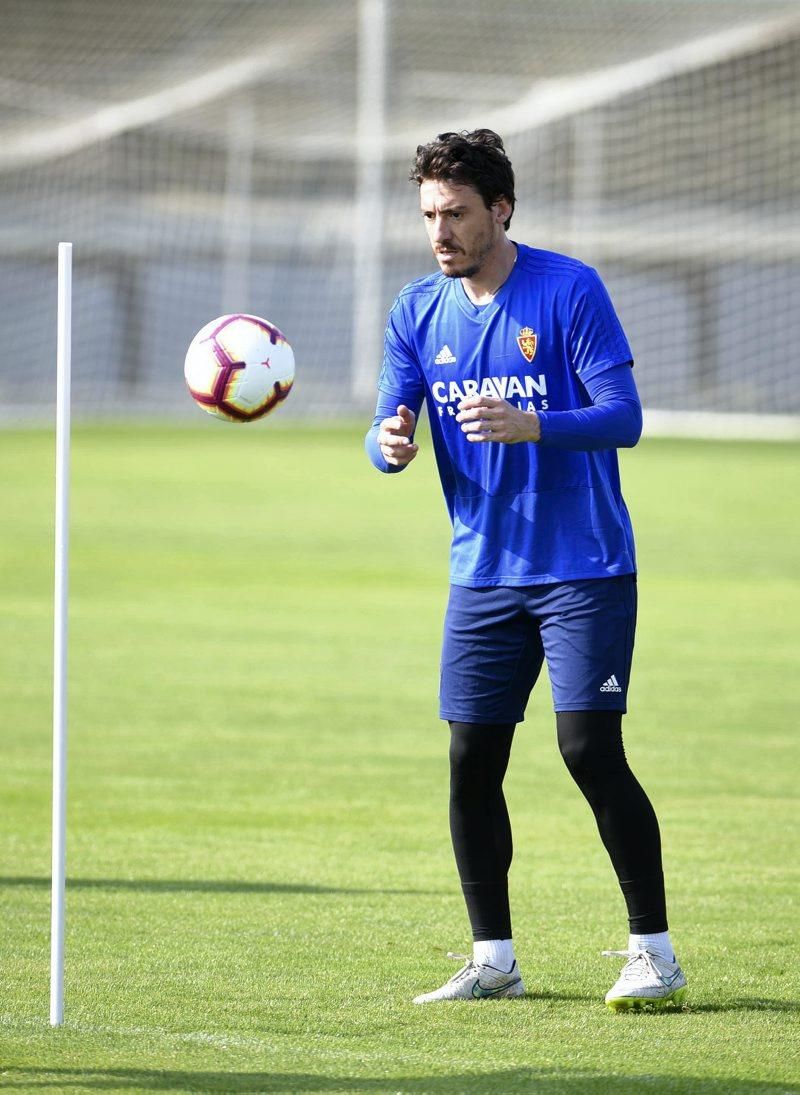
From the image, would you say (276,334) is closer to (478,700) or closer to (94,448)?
(478,700)

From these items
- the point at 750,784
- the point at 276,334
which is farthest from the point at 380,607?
the point at 276,334

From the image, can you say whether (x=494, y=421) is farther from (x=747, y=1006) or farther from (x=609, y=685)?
(x=747, y=1006)

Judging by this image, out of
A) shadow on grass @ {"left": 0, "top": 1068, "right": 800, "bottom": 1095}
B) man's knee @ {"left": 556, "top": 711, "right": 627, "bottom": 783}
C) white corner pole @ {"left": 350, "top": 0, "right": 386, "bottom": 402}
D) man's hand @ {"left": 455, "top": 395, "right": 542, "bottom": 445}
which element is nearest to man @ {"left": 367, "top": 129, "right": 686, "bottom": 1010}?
man's knee @ {"left": 556, "top": 711, "right": 627, "bottom": 783}

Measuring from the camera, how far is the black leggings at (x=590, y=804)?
16.9 feet

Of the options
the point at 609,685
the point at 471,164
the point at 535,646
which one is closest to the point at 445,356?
the point at 471,164

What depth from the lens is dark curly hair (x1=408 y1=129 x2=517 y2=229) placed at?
16.8ft

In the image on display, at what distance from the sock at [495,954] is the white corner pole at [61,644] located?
1290mm

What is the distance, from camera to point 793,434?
28344 mm

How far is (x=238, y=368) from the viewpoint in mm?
5691

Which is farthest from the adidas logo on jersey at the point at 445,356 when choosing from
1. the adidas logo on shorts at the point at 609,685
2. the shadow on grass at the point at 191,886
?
the shadow on grass at the point at 191,886

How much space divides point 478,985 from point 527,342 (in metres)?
1.88

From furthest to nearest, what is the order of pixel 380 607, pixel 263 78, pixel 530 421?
pixel 263 78, pixel 380 607, pixel 530 421

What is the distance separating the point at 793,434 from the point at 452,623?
23806 mm

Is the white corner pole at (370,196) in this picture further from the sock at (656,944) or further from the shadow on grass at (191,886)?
the sock at (656,944)
